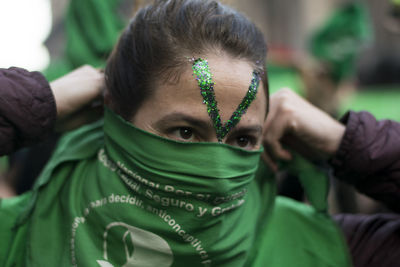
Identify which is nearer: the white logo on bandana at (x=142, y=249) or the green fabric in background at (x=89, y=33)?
the white logo on bandana at (x=142, y=249)

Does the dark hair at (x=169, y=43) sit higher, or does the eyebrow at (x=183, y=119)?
the dark hair at (x=169, y=43)

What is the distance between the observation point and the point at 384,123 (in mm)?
1629

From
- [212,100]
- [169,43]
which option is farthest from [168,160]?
[169,43]

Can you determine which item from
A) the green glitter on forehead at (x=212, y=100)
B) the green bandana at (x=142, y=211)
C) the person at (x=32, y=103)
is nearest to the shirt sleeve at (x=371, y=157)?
the green bandana at (x=142, y=211)

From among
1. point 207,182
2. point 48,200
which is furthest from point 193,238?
point 48,200

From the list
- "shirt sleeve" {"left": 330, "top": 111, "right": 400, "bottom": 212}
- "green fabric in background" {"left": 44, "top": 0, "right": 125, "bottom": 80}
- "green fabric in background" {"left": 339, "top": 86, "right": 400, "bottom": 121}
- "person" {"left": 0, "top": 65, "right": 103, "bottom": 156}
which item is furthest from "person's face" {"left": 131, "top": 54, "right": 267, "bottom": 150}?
"green fabric in background" {"left": 339, "top": 86, "right": 400, "bottom": 121}

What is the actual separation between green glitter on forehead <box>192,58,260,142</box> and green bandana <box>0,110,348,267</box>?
6cm

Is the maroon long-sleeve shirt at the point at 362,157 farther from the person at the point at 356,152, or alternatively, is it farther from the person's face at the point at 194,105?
the person's face at the point at 194,105

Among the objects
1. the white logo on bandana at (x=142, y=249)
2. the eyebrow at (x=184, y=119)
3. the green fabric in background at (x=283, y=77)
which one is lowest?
the green fabric in background at (x=283, y=77)

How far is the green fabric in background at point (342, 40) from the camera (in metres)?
4.37

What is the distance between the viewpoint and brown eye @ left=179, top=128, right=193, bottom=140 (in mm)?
1314

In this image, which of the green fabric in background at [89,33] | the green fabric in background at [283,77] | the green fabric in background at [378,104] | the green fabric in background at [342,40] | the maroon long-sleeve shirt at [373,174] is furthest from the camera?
the green fabric in background at [378,104]

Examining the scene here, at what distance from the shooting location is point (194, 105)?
1.28 meters

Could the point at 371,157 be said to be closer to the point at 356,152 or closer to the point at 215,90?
the point at 356,152
